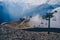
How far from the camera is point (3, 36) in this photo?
156 inches

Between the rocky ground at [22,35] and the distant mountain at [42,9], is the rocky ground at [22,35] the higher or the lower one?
the lower one

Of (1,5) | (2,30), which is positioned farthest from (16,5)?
(2,30)

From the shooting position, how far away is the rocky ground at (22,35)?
155 inches

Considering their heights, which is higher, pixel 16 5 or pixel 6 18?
pixel 16 5

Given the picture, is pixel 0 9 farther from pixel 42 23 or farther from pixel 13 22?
pixel 42 23

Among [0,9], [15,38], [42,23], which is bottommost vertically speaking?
[15,38]

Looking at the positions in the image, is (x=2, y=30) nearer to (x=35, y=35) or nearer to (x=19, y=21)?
(x=19, y=21)

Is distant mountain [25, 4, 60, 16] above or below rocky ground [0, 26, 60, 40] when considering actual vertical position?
above

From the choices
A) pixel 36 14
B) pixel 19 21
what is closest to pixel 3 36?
pixel 19 21

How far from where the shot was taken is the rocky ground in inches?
155

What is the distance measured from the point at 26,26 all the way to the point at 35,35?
240 millimetres

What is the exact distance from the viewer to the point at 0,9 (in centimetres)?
391

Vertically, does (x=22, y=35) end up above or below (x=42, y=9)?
below

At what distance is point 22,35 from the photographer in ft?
12.9
